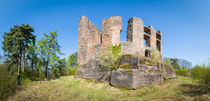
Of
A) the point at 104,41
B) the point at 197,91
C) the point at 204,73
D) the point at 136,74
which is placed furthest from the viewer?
the point at 104,41

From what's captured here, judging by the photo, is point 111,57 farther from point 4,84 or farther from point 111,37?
point 4,84

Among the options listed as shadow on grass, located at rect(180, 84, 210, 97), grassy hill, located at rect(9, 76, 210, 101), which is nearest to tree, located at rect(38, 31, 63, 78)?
grassy hill, located at rect(9, 76, 210, 101)

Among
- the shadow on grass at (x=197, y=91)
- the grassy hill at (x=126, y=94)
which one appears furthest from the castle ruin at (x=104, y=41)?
the shadow on grass at (x=197, y=91)

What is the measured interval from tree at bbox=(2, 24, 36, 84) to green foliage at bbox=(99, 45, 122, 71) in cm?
911

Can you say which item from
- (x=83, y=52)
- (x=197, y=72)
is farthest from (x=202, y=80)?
(x=83, y=52)

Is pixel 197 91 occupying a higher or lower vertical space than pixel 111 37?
lower

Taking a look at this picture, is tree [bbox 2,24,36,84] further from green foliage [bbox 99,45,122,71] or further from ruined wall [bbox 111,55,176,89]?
ruined wall [bbox 111,55,176,89]

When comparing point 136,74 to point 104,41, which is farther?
point 104,41

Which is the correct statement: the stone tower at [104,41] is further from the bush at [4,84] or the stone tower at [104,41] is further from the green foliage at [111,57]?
the bush at [4,84]

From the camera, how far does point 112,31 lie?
44.9ft

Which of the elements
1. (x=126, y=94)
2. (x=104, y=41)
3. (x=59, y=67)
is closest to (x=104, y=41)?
(x=104, y=41)

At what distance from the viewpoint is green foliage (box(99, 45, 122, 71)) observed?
11.5 metres

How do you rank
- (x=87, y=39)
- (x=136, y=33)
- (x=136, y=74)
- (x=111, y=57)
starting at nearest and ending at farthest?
(x=136, y=74)
(x=111, y=57)
(x=136, y=33)
(x=87, y=39)

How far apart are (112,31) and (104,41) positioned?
1.59 metres
